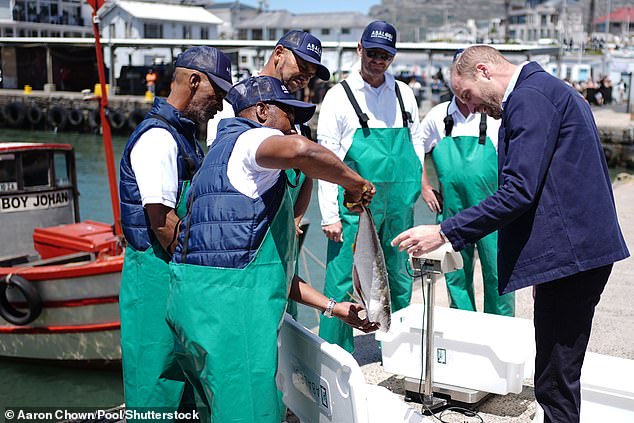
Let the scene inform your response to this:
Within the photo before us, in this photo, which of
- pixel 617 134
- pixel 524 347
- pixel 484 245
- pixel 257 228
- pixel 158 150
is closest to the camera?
pixel 257 228

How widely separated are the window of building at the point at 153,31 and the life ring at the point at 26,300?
54811 mm

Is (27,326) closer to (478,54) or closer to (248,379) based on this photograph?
(248,379)

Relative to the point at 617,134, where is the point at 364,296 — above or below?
above

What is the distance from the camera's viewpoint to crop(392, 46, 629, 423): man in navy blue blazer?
2.62 metres

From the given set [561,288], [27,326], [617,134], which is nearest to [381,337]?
[561,288]

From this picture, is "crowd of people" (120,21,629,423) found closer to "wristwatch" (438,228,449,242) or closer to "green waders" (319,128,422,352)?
"wristwatch" (438,228,449,242)

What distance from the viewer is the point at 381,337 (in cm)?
394

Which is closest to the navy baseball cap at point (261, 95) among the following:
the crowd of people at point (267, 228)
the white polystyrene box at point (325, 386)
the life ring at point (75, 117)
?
the crowd of people at point (267, 228)

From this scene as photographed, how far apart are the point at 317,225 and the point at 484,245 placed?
10.3 metres

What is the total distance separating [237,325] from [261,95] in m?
0.79

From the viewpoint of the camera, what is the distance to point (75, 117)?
3278 cm

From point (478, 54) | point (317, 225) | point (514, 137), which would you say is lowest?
point (317, 225)

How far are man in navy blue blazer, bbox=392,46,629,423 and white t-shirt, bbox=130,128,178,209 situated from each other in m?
0.91

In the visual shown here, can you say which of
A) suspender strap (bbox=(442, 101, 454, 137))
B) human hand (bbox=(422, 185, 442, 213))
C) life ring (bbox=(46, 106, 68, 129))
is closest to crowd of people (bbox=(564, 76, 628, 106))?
life ring (bbox=(46, 106, 68, 129))
